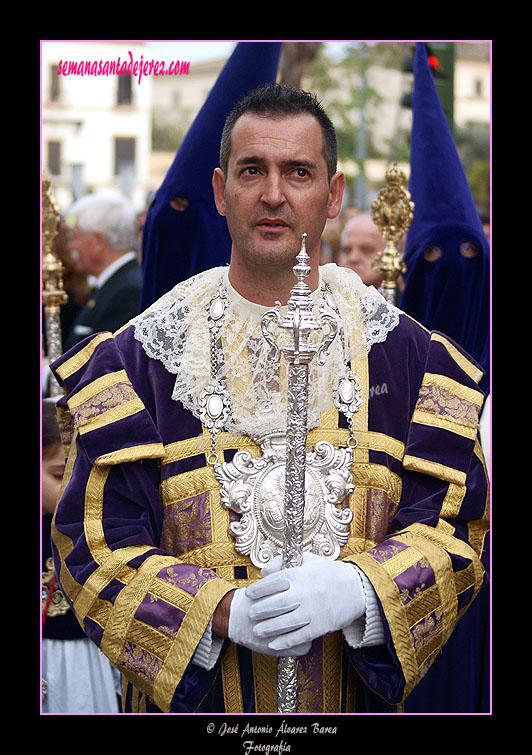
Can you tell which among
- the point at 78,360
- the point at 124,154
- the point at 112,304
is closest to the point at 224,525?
the point at 78,360

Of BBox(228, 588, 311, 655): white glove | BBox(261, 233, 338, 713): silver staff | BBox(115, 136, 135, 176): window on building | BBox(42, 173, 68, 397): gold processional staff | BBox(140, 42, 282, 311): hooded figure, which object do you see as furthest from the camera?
BBox(115, 136, 135, 176): window on building

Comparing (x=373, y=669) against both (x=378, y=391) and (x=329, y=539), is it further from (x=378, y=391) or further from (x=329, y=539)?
(x=378, y=391)

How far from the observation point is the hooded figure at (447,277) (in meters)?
3.61

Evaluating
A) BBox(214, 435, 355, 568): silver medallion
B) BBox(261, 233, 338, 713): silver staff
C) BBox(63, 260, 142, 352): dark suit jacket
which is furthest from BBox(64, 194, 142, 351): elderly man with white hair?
BBox(261, 233, 338, 713): silver staff

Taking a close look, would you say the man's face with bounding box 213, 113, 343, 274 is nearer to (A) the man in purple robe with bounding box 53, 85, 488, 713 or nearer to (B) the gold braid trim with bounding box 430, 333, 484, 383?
(A) the man in purple robe with bounding box 53, 85, 488, 713

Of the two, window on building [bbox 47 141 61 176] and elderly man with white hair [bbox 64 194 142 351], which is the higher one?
window on building [bbox 47 141 61 176]

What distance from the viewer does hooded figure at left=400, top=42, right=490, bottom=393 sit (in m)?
3.62

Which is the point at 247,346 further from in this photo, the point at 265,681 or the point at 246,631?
the point at 265,681

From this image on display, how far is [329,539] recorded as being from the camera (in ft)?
8.89

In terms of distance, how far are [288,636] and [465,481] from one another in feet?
2.22

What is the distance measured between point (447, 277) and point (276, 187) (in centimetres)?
121

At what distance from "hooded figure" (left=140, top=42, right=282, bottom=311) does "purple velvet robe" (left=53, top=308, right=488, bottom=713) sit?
0.80m

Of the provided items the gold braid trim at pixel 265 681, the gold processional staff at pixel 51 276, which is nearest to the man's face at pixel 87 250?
the gold processional staff at pixel 51 276
